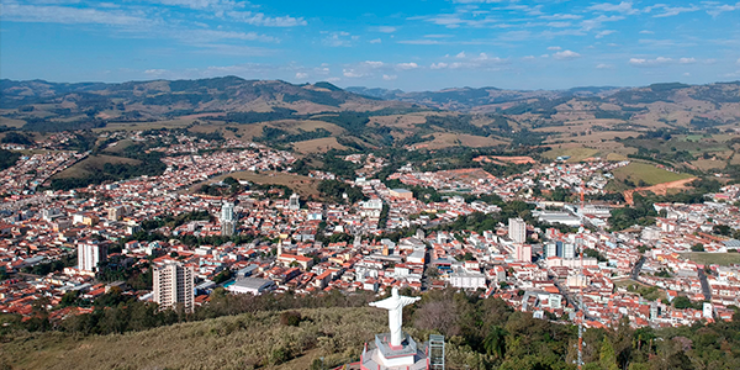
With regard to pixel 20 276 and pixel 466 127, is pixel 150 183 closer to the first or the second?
pixel 20 276

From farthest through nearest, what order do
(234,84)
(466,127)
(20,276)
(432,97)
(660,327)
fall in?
(432,97)
(234,84)
(466,127)
(20,276)
(660,327)

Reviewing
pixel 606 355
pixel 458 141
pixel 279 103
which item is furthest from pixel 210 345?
pixel 279 103

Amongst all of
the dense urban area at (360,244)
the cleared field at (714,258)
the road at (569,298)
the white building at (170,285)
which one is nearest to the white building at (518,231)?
the dense urban area at (360,244)

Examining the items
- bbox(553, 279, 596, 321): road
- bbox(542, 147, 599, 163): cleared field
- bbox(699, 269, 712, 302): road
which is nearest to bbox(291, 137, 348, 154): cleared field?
bbox(542, 147, 599, 163): cleared field

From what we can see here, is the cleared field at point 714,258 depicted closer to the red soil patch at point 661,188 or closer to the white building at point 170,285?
the red soil patch at point 661,188

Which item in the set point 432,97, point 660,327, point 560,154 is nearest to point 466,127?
point 560,154

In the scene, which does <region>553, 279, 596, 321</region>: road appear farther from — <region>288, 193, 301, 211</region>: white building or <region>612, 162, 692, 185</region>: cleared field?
<region>612, 162, 692, 185</region>: cleared field
